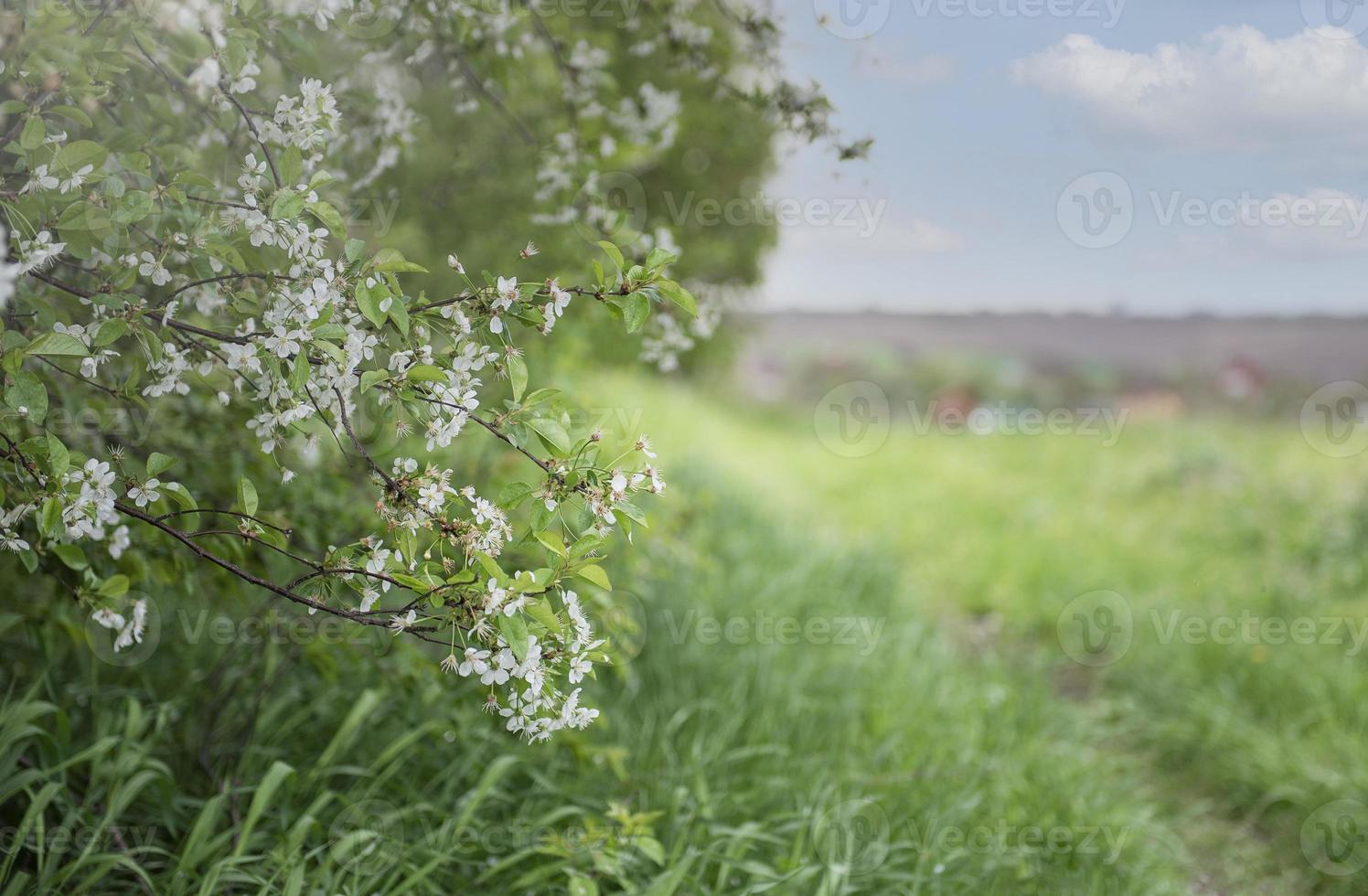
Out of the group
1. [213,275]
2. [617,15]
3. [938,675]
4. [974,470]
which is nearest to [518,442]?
[213,275]

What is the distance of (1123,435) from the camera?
26.3 feet

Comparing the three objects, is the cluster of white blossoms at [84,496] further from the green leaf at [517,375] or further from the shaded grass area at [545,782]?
the shaded grass area at [545,782]

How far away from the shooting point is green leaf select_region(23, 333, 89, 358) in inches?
56.6

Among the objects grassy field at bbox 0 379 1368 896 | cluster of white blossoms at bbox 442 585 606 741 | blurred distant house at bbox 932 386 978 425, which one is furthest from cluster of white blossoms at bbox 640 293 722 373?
blurred distant house at bbox 932 386 978 425

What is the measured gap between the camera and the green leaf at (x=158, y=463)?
5.22ft

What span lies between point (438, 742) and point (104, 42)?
6.50ft

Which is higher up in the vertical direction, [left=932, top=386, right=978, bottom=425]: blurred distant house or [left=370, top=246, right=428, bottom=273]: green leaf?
[left=932, top=386, right=978, bottom=425]: blurred distant house

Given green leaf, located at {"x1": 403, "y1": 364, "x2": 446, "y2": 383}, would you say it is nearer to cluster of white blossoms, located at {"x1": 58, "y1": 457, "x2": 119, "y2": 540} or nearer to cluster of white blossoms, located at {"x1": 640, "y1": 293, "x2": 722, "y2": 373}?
cluster of white blossoms, located at {"x1": 58, "y1": 457, "x2": 119, "y2": 540}

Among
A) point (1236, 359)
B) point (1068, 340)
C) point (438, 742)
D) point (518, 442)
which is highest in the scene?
point (1068, 340)

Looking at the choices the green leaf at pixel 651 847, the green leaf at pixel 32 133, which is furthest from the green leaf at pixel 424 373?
the green leaf at pixel 651 847

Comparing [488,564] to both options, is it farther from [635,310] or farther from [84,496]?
[84,496]

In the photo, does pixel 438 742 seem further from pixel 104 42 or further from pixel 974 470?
pixel 974 470

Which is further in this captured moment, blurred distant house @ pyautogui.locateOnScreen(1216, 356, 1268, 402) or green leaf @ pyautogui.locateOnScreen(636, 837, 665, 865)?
blurred distant house @ pyautogui.locateOnScreen(1216, 356, 1268, 402)

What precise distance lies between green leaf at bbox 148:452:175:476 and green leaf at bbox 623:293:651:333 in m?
0.80
